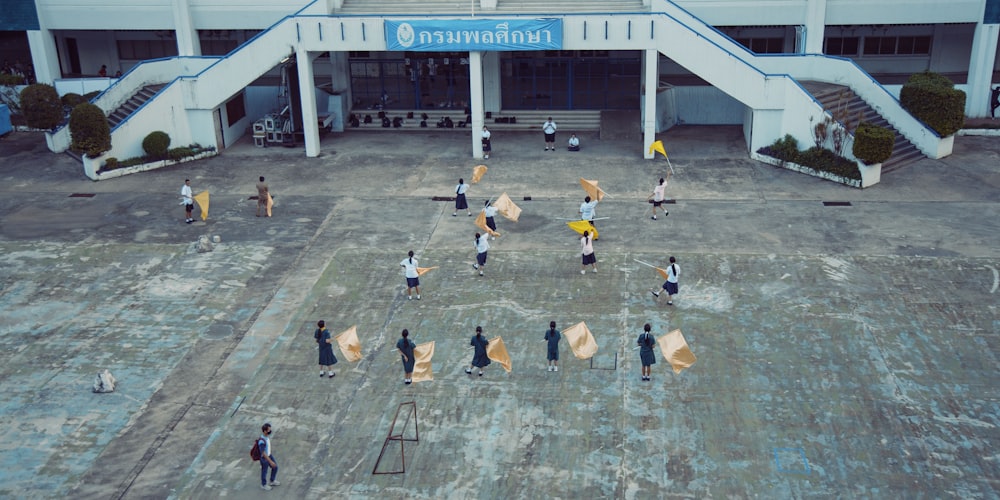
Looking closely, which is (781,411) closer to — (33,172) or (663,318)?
(663,318)

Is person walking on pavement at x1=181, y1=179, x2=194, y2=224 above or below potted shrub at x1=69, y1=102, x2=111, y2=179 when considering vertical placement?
below

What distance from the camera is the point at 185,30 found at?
35.8 meters

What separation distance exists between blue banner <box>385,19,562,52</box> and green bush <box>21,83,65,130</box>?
12.6 metres

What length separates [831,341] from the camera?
1866cm

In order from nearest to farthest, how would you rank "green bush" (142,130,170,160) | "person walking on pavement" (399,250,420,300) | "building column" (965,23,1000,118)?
"person walking on pavement" (399,250,420,300), "green bush" (142,130,170,160), "building column" (965,23,1000,118)

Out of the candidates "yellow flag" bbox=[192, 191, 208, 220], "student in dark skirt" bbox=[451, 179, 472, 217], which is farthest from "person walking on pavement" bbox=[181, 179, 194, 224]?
"student in dark skirt" bbox=[451, 179, 472, 217]

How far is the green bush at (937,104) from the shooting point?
29.6m

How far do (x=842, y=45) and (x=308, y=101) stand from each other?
2196cm

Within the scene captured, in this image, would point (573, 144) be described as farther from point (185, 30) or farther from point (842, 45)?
point (185, 30)

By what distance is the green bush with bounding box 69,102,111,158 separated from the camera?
2967 centimetres

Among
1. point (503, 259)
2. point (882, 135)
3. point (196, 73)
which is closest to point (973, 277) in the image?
point (882, 135)

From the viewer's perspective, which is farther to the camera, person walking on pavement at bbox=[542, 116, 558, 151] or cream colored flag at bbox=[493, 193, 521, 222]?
person walking on pavement at bbox=[542, 116, 558, 151]

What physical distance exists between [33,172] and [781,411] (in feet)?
87.3

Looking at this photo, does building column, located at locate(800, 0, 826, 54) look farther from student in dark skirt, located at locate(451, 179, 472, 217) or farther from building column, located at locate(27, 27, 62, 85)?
building column, located at locate(27, 27, 62, 85)
